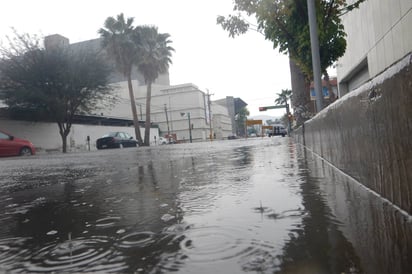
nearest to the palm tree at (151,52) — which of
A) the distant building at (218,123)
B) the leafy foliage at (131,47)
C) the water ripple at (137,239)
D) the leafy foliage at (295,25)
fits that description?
the leafy foliage at (131,47)

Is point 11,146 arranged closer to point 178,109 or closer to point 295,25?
point 295,25

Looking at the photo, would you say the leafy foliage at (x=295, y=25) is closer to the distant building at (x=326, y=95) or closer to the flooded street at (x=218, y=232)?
the distant building at (x=326, y=95)

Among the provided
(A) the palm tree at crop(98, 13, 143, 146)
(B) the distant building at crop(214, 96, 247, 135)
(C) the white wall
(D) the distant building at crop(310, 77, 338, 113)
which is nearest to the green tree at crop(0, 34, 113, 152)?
(C) the white wall

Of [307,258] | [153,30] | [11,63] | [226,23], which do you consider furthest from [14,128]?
[307,258]

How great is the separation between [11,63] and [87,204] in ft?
89.0

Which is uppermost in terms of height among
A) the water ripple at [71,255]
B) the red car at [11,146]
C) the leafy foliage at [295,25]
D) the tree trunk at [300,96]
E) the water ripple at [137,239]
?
the leafy foliage at [295,25]

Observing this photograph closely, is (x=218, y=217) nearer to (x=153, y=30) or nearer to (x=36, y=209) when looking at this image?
(x=36, y=209)

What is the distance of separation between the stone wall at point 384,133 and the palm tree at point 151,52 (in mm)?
36597

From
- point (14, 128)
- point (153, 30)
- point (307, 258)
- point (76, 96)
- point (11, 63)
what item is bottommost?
point (307, 258)

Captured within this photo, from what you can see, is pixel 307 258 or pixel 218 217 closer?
pixel 307 258

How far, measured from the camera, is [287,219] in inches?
72.5

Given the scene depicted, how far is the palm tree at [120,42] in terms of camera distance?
1428 inches

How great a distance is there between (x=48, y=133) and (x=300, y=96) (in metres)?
25.5

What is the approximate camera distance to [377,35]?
14.7 m
